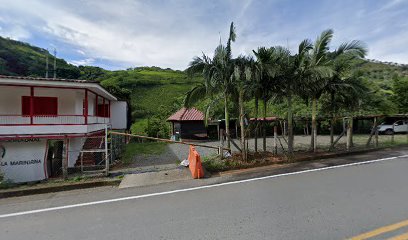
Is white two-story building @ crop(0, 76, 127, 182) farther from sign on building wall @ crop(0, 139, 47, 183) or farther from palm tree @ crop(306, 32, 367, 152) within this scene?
palm tree @ crop(306, 32, 367, 152)

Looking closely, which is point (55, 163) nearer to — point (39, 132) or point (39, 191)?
point (39, 132)

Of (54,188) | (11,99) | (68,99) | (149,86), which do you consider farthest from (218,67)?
(149,86)

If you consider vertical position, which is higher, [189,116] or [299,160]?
[189,116]

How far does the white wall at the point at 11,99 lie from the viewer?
12648 millimetres

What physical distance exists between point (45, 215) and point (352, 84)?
1308 centimetres

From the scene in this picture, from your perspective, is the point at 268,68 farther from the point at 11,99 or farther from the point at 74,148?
the point at 11,99

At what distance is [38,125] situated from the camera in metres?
10.6

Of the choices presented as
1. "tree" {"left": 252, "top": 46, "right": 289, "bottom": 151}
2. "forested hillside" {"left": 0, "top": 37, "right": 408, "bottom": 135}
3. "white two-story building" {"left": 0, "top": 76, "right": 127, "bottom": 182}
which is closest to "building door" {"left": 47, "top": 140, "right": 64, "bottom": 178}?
"white two-story building" {"left": 0, "top": 76, "right": 127, "bottom": 182}

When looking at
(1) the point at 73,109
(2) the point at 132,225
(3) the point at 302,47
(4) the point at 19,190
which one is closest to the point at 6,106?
(1) the point at 73,109

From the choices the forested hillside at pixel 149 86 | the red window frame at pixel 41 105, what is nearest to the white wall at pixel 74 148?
the red window frame at pixel 41 105

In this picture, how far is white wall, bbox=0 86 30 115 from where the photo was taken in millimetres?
12648

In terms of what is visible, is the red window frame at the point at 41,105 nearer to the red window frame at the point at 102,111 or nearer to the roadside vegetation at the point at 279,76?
the red window frame at the point at 102,111

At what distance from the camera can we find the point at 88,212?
5395 mm

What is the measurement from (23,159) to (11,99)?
16.1 ft
